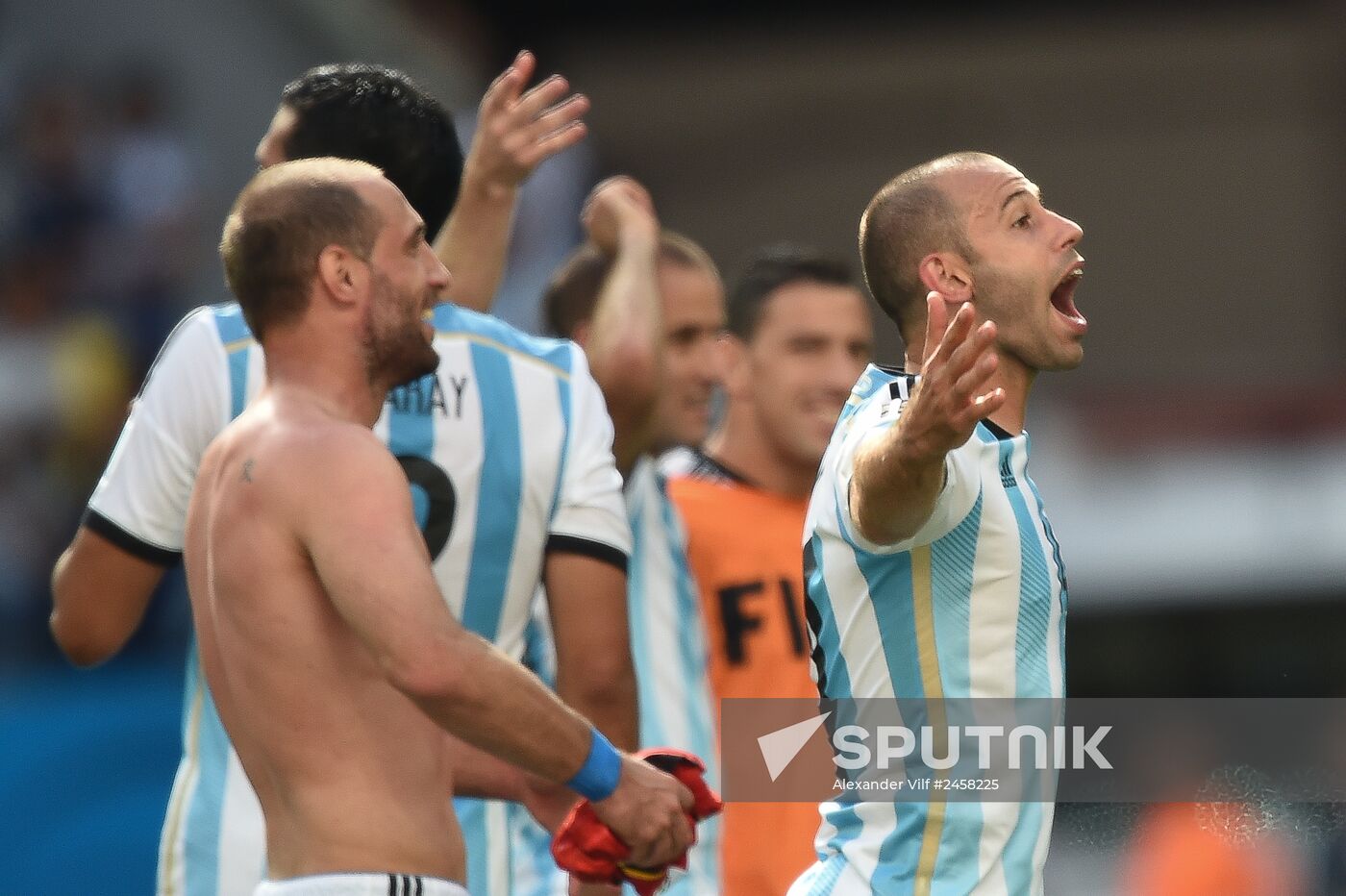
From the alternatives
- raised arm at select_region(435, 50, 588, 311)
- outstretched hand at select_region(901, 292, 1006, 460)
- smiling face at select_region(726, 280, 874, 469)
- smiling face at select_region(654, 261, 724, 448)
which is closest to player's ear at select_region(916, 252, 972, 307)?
outstretched hand at select_region(901, 292, 1006, 460)

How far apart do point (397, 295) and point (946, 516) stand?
38.5 inches

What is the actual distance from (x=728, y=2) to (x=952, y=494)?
16.7m

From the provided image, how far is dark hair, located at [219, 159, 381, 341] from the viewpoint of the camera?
320 centimetres

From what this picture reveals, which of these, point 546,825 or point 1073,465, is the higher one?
point 1073,465

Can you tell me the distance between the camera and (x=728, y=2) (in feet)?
62.7

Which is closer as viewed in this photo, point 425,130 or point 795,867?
point 425,130

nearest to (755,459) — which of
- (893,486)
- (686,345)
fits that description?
(686,345)

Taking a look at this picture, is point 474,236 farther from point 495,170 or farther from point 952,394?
point 952,394

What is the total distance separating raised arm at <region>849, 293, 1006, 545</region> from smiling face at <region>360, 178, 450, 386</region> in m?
0.79

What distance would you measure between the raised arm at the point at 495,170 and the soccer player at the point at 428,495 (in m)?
0.30

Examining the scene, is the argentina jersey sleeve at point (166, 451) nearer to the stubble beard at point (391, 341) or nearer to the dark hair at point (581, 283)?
the stubble beard at point (391, 341)

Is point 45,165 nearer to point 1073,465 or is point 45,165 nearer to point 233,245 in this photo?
point 1073,465

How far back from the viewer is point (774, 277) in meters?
5.55

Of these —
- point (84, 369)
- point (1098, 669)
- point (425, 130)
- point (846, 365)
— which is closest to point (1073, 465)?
point (1098, 669)
